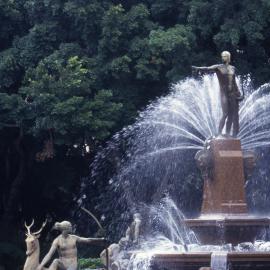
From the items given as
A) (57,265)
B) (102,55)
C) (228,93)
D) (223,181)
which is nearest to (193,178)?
(102,55)

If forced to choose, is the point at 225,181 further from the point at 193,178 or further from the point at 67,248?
the point at 193,178

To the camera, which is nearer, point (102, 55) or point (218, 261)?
point (218, 261)

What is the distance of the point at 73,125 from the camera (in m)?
26.6

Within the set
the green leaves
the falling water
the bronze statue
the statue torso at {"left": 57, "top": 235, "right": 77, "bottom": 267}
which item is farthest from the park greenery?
the falling water

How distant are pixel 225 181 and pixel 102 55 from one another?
914cm

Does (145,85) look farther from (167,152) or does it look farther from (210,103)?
(210,103)

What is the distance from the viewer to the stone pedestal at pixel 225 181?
19.1 metres

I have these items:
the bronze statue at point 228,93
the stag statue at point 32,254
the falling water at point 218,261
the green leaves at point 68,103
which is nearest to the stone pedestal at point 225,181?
the bronze statue at point 228,93

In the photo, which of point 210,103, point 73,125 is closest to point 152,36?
point 73,125

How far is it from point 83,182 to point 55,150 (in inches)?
63.8

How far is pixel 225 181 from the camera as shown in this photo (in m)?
19.2

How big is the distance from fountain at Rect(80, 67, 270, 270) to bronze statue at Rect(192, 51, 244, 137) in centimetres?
42

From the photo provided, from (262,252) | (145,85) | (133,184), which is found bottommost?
(262,252)

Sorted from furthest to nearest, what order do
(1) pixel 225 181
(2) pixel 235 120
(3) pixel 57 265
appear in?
1. (2) pixel 235 120
2. (1) pixel 225 181
3. (3) pixel 57 265
